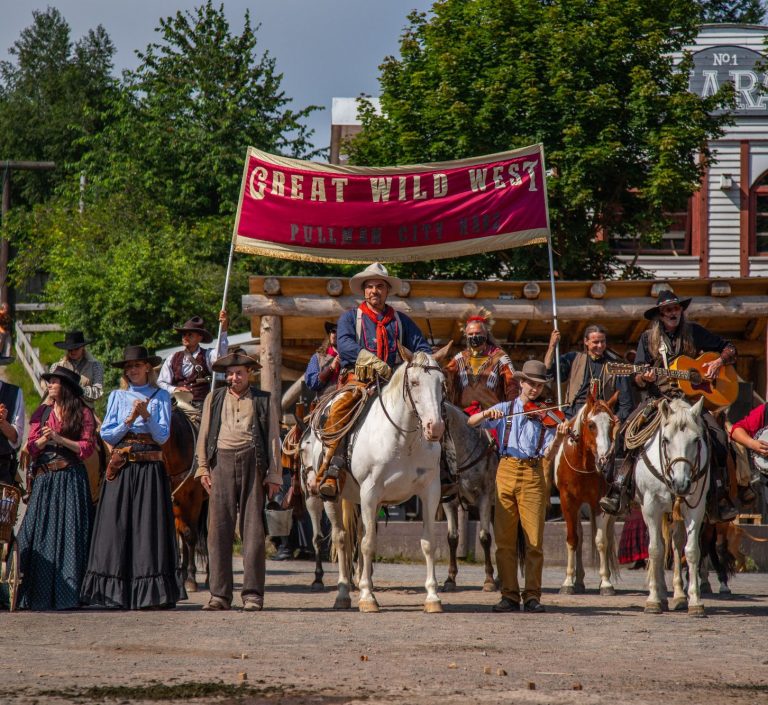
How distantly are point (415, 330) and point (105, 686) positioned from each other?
6057 mm

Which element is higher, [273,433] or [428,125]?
[428,125]

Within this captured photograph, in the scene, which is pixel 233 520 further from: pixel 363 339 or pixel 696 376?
pixel 696 376

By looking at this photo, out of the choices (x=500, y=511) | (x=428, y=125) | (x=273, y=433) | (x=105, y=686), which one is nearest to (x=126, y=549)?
(x=273, y=433)

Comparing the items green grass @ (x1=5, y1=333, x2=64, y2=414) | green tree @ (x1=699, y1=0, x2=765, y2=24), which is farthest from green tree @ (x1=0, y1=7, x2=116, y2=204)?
green tree @ (x1=699, y1=0, x2=765, y2=24)

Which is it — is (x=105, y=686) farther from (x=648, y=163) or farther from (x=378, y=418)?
(x=648, y=163)

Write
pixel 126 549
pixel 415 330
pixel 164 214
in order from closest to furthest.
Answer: pixel 126 549, pixel 415 330, pixel 164 214

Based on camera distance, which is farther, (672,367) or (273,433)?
(672,367)

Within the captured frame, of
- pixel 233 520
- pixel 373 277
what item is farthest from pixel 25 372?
pixel 233 520

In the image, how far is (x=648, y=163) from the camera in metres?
27.3

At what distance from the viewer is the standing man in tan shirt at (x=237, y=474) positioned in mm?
11812

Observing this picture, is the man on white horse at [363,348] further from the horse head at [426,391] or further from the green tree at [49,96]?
the green tree at [49,96]

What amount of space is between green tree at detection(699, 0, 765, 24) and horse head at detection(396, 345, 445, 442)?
34892mm

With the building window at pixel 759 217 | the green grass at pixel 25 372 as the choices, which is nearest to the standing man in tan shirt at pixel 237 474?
the building window at pixel 759 217

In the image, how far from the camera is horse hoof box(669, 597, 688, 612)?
40.6 ft
